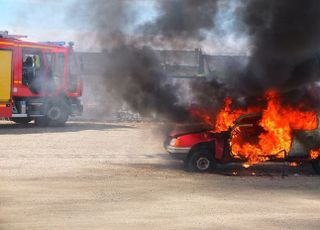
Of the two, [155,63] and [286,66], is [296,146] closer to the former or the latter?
[286,66]

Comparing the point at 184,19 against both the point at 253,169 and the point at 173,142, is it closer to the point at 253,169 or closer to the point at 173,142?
the point at 173,142

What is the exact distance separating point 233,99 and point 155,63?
3.01m

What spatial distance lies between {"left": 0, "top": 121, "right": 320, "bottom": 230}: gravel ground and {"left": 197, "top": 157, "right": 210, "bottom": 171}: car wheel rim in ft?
1.01

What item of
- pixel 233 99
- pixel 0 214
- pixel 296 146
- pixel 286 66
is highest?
pixel 286 66

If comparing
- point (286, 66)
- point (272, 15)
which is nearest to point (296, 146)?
point (286, 66)

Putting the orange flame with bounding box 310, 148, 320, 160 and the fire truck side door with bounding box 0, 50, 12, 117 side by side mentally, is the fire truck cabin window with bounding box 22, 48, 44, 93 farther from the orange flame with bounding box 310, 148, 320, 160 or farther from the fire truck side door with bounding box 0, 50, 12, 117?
the orange flame with bounding box 310, 148, 320, 160

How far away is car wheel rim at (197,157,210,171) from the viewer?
11461 mm

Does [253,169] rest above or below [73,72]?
below

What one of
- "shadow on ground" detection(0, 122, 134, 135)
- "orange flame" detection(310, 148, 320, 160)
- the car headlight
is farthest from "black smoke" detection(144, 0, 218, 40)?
"shadow on ground" detection(0, 122, 134, 135)

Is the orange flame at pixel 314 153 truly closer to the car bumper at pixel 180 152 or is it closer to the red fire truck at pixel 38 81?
the car bumper at pixel 180 152

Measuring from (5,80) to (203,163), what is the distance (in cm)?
1086

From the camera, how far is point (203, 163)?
11.5 metres

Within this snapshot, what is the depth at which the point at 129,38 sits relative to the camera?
14.2 meters

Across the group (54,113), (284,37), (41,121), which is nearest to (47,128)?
(41,121)
